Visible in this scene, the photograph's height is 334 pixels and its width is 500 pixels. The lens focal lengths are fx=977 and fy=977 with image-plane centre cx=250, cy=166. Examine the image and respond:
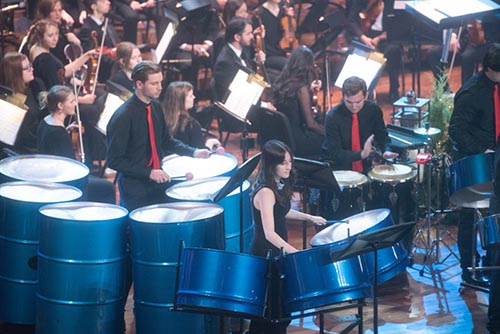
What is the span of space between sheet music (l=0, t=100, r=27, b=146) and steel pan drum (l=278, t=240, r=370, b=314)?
2.14 m

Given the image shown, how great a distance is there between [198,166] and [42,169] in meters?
0.88

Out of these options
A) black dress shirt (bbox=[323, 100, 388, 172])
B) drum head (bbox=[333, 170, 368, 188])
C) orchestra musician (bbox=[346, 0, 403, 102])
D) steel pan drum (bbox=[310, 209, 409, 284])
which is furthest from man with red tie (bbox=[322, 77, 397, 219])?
orchestra musician (bbox=[346, 0, 403, 102])

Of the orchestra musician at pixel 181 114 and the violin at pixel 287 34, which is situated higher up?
the violin at pixel 287 34

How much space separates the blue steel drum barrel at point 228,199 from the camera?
4965mm

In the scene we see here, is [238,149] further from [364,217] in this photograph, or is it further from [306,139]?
[364,217]

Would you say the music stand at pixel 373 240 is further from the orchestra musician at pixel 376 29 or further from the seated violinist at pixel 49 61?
the orchestra musician at pixel 376 29

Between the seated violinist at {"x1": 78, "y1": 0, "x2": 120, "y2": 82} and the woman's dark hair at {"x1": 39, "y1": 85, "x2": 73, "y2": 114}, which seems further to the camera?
the seated violinist at {"x1": 78, "y1": 0, "x2": 120, "y2": 82}

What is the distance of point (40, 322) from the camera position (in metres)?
4.67

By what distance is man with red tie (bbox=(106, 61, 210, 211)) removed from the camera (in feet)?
16.6

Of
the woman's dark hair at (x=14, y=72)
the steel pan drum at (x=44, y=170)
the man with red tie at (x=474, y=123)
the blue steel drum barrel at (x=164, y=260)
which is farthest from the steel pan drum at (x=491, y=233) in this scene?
the woman's dark hair at (x=14, y=72)

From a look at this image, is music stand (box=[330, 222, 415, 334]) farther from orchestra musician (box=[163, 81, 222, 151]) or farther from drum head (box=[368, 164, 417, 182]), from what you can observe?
orchestra musician (box=[163, 81, 222, 151])

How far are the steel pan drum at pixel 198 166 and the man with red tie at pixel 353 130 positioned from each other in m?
0.64

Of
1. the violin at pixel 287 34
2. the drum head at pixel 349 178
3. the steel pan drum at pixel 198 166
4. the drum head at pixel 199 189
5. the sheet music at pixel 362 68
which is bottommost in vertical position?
the drum head at pixel 349 178

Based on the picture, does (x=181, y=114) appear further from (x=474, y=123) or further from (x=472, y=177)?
(x=472, y=177)
